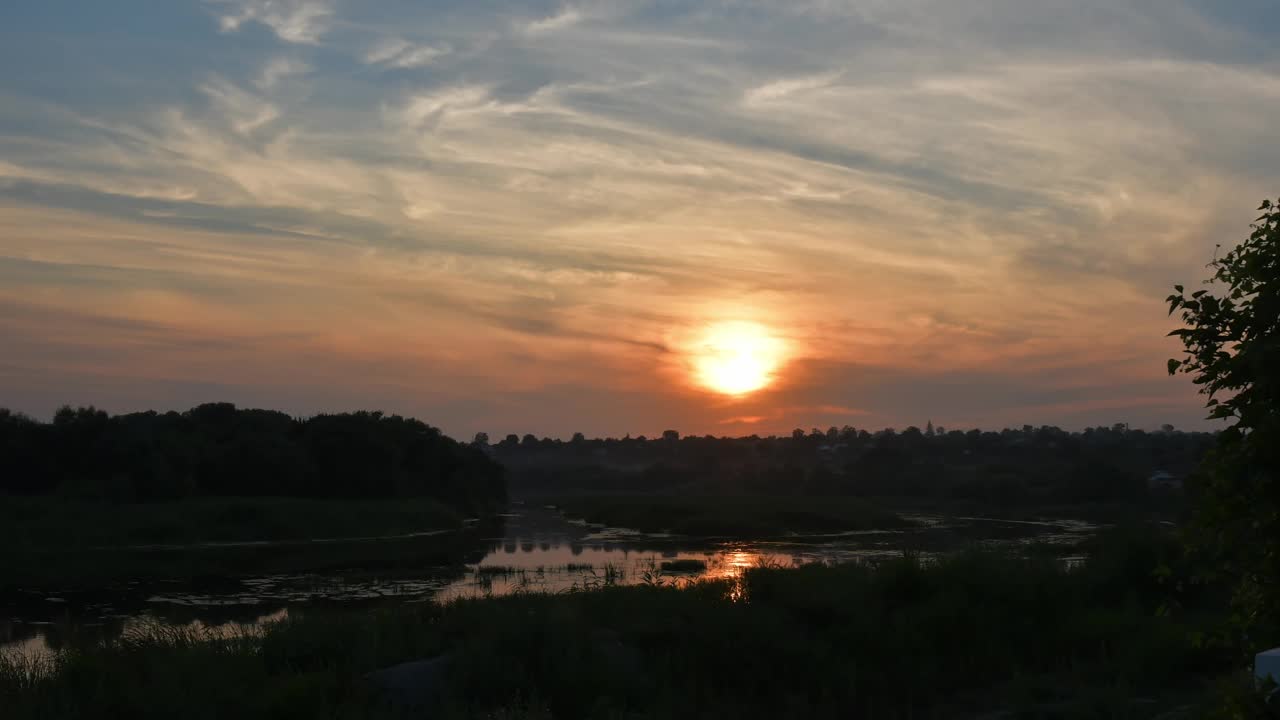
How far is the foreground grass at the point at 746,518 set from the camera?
52.3 metres

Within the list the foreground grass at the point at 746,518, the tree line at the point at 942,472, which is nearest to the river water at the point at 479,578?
the foreground grass at the point at 746,518

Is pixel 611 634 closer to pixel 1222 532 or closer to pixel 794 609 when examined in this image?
pixel 794 609

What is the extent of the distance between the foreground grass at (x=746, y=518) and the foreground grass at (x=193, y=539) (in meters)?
12.4

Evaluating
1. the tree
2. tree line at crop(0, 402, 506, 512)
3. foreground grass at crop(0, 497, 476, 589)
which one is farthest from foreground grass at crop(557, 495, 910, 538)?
the tree

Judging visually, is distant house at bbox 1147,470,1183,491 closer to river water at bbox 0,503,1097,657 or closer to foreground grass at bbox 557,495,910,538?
foreground grass at bbox 557,495,910,538

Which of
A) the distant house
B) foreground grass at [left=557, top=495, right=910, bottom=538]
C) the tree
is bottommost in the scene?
foreground grass at [left=557, top=495, right=910, bottom=538]

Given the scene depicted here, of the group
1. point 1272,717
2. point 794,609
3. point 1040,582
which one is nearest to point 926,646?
point 794,609

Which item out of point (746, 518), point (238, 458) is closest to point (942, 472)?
point (746, 518)

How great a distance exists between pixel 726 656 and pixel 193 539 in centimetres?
3339

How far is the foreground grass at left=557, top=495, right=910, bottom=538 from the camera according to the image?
5228cm

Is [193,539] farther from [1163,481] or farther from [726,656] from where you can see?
[1163,481]

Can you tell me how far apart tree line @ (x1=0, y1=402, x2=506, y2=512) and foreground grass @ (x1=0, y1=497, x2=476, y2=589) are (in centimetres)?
337

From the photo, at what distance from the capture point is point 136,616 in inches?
883

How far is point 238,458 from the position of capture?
53.8 m
